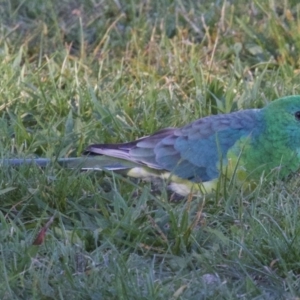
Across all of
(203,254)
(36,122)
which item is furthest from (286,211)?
(36,122)

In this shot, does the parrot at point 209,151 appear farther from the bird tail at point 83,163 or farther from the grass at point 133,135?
the grass at point 133,135

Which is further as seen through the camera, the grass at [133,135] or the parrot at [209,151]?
the parrot at [209,151]

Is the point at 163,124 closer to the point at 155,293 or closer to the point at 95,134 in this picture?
the point at 95,134

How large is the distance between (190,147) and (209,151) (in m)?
0.10

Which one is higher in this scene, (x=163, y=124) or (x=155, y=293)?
(x=155, y=293)

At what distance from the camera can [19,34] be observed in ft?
19.1

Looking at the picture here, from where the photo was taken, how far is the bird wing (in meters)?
4.09

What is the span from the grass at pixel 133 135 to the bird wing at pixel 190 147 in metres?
0.15

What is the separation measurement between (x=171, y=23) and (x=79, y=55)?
0.72 meters

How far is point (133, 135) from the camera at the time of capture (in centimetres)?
455

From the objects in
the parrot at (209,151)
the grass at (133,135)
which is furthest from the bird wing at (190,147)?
the grass at (133,135)

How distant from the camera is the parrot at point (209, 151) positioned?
13.3 feet

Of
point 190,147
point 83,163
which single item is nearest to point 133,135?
point 190,147

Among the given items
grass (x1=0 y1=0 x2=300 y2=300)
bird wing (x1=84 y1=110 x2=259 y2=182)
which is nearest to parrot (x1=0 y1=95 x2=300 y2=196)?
bird wing (x1=84 y1=110 x2=259 y2=182)
